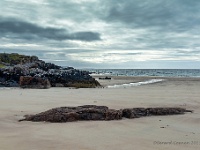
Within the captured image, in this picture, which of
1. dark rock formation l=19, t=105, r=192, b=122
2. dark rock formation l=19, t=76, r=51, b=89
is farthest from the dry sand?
dark rock formation l=19, t=76, r=51, b=89

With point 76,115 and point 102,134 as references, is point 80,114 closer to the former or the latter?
point 76,115

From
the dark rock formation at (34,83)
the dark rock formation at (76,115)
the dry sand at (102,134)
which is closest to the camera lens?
the dry sand at (102,134)

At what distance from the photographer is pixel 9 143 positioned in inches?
227

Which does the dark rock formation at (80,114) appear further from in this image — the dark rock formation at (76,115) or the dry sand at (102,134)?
the dry sand at (102,134)

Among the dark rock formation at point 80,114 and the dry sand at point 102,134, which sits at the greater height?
the dark rock formation at point 80,114

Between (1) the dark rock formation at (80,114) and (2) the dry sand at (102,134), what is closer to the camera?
A: (2) the dry sand at (102,134)

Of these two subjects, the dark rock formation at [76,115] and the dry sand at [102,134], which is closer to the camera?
the dry sand at [102,134]

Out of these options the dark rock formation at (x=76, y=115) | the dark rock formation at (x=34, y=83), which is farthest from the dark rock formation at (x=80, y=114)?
the dark rock formation at (x=34, y=83)

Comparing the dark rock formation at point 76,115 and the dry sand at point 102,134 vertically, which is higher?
the dark rock formation at point 76,115

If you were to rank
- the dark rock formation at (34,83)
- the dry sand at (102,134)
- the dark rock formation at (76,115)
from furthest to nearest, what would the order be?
the dark rock formation at (34,83) < the dark rock formation at (76,115) < the dry sand at (102,134)

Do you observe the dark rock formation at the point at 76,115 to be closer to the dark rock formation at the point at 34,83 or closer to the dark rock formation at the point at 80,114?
the dark rock formation at the point at 80,114

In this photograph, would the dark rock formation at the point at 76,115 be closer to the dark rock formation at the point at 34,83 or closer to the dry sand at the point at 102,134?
the dry sand at the point at 102,134

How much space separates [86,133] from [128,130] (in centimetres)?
108

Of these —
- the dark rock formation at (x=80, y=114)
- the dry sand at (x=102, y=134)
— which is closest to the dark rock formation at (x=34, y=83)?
the dry sand at (x=102, y=134)
